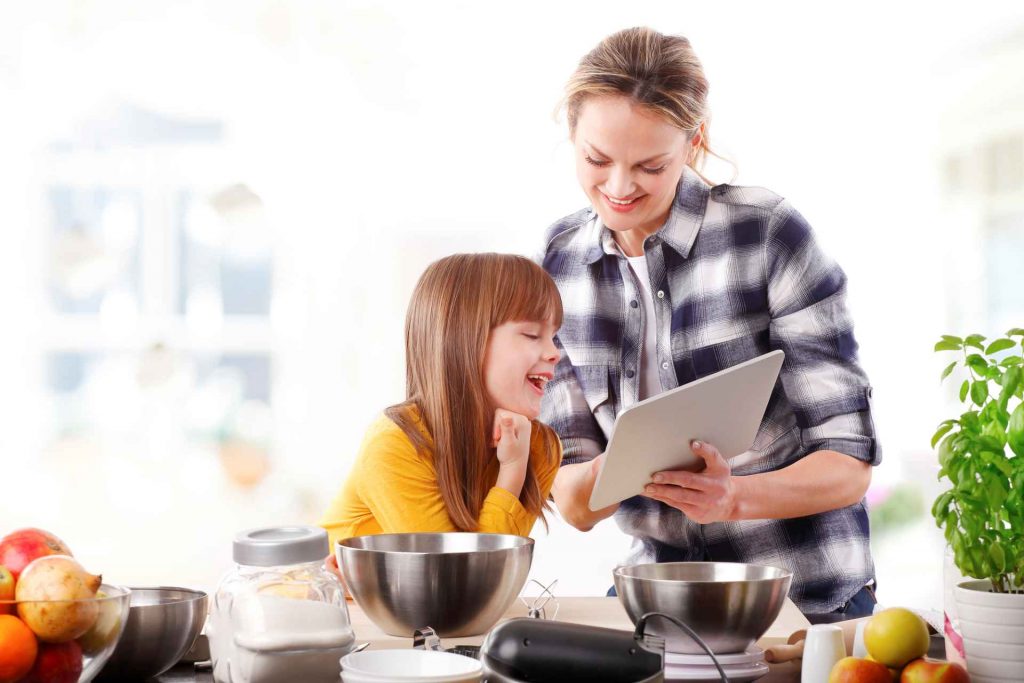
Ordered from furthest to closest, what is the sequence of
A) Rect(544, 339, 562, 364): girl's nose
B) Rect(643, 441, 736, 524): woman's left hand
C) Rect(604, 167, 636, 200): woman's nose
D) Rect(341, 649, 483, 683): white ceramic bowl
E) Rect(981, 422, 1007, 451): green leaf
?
Rect(544, 339, 562, 364): girl's nose < Rect(604, 167, 636, 200): woman's nose < Rect(643, 441, 736, 524): woman's left hand < Rect(981, 422, 1007, 451): green leaf < Rect(341, 649, 483, 683): white ceramic bowl

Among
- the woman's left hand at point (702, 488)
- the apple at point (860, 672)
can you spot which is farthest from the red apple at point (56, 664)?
the woman's left hand at point (702, 488)

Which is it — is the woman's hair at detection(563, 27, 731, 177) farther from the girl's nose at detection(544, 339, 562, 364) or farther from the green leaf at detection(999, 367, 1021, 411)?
the green leaf at detection(999, 367, 1021, 411)

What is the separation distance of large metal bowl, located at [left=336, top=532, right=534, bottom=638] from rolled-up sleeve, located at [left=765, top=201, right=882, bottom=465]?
2.93 feet

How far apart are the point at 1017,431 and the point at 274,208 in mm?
4069

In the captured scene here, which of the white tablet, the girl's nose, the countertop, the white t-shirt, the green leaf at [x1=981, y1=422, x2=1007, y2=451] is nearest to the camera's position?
the green leaf at [x1=981, y1=422, x2=1007, y2=451]

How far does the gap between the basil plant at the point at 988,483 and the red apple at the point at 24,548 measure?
0.80m

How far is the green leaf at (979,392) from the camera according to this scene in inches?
38.1

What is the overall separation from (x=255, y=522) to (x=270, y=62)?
203cm

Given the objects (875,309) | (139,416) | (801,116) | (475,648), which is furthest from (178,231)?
(475,648)

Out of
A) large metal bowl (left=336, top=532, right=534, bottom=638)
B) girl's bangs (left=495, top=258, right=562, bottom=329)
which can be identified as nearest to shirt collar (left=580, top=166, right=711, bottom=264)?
girl's bangs (left=495, top=258, right=562, bottom=329)

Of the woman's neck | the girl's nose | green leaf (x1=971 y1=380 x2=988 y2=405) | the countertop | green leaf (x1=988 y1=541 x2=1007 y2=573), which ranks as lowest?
the countertop

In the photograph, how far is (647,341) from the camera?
2051 millimetres

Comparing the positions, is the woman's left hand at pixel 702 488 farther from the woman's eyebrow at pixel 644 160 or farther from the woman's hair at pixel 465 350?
the woman's eyebrow at pixel 644 160

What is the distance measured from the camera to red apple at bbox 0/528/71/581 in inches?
36.9
